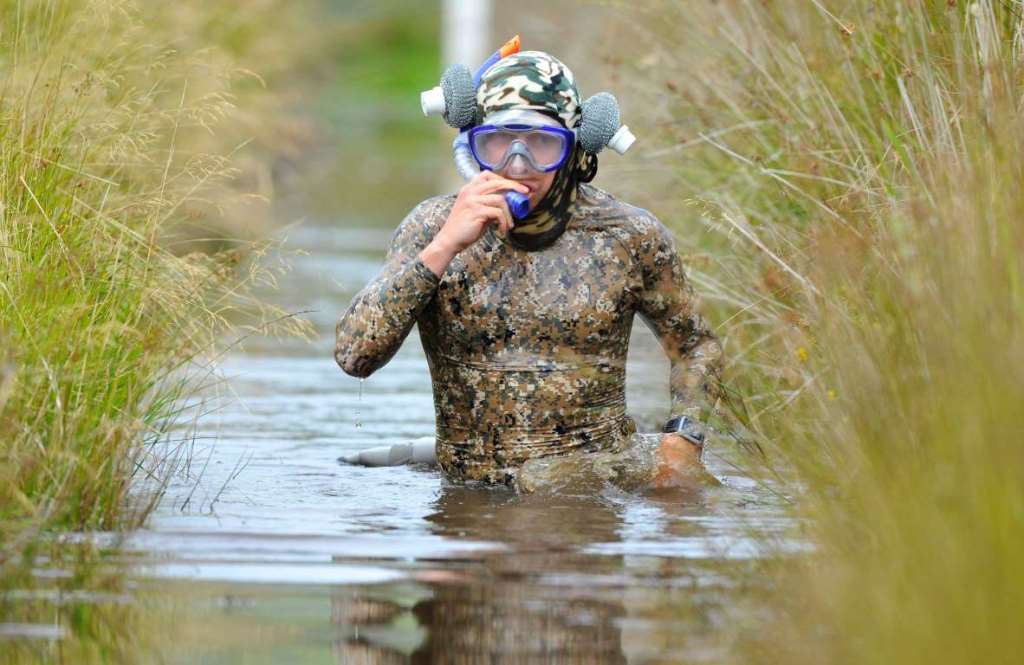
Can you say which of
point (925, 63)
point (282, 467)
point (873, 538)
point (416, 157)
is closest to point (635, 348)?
point (282, 467)

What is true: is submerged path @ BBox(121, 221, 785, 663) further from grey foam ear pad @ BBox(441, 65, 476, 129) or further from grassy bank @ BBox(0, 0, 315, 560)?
grey foam ear pad @ BBox(441, 65, 476, 129)

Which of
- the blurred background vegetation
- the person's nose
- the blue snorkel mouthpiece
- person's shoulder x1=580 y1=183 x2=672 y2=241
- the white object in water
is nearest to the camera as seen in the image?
the blurred background vegetation

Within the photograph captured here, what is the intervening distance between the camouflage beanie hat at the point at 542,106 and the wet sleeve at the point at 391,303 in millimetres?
328

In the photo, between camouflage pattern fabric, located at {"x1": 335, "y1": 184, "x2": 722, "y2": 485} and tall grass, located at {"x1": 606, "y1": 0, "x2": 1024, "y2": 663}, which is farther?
camouflage pattern fabric, located at {"x1": 335, "y1": 184, "x2": 722, "y2": 485}

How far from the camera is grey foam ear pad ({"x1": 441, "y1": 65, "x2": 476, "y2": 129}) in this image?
6703mm

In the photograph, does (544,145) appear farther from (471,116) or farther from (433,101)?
(433,101)

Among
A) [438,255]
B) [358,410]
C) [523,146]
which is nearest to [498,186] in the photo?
[523,146]

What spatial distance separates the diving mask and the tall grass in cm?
79

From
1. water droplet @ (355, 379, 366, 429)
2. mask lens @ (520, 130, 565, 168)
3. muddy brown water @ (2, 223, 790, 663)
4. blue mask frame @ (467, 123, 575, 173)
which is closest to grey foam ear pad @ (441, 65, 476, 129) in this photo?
blue mask frame @ (467, 123, 575, 173)

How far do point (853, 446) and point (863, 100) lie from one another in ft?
9.49

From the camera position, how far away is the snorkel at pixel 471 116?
6.70 meters

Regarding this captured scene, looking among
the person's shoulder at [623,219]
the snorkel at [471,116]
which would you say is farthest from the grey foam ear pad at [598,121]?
the person's shoulder at [623,219]

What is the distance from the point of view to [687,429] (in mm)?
6816

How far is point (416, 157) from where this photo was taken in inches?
1198
